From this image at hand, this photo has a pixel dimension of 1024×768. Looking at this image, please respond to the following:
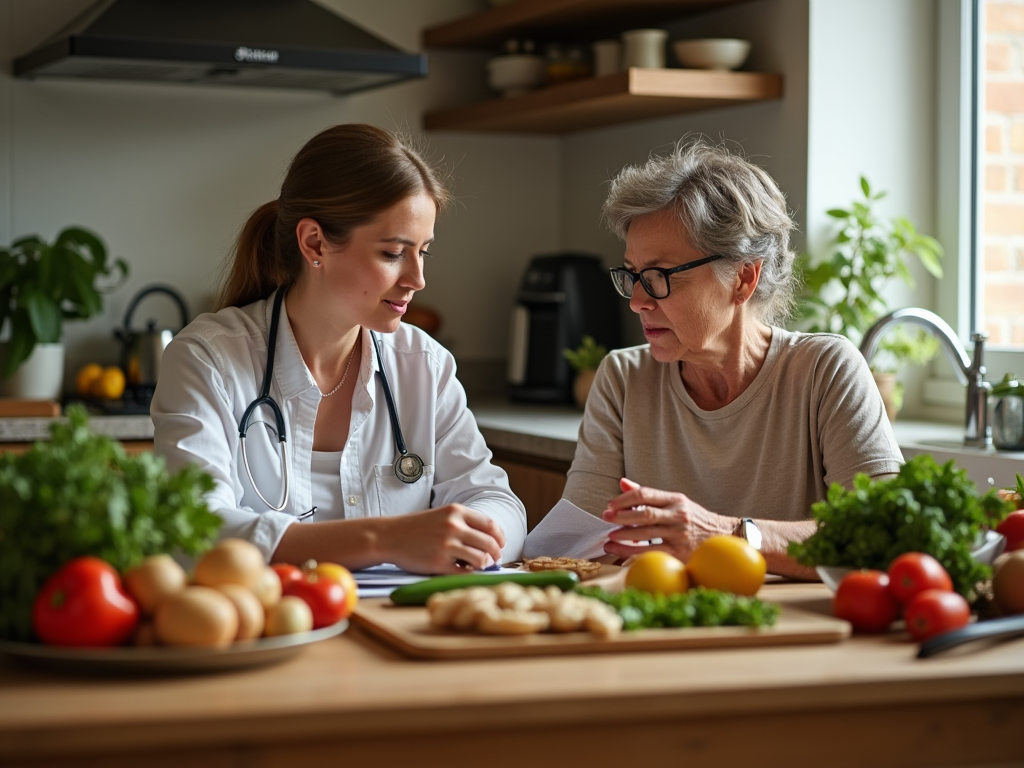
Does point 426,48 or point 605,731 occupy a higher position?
point 426,48

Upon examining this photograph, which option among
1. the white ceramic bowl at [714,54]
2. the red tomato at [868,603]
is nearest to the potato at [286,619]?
the red tomato at [868,603]

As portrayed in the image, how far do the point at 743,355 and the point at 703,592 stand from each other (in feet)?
2.87

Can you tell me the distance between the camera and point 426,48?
4.13 m

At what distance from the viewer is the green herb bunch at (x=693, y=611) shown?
1294mm

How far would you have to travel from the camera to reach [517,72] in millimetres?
3840

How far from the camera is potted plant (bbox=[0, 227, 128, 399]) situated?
3.39 meters

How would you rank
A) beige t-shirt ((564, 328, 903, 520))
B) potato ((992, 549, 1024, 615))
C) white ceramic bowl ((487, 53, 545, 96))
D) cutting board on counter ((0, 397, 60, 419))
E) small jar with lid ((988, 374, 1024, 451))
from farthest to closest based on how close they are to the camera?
white ceramic bowl ((487, 53, 545, 96)), cutting board on counter ((0, 397, 60, 419)), small jar with lid ((988, 374, 1024, 451)), beige t-shirt ((564, 328, 903, 520)), potato ((992, 549, 1024, 615))

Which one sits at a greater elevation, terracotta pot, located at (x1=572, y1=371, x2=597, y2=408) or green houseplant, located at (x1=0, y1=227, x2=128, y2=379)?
Answer: green houseplant, located at (x1=0, y1=227, x2=128, y2=379)

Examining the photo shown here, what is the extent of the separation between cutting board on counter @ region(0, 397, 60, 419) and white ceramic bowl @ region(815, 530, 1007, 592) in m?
2.41

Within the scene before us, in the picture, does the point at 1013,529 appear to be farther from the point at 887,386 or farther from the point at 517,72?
the point at 517,72

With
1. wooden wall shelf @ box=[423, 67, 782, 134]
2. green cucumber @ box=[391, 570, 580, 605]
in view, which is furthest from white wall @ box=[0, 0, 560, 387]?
green cucumber @ box=[391, 570, 580, 605]

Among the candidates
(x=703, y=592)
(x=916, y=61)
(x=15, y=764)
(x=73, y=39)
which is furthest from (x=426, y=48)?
(x=15, y=764)

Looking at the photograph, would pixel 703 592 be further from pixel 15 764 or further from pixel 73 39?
pixel 73 39

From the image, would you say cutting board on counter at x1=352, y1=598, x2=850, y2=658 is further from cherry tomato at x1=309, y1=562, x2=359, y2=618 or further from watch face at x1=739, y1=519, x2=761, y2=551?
watch face at x1=739, y1=519, x2=761, y2=551
